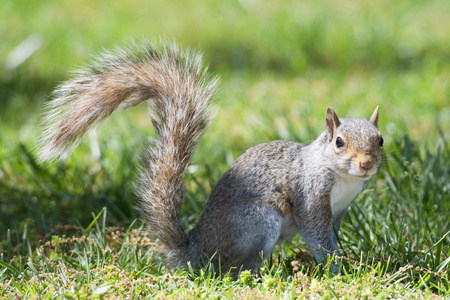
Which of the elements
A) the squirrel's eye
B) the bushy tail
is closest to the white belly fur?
the squirrel's eye

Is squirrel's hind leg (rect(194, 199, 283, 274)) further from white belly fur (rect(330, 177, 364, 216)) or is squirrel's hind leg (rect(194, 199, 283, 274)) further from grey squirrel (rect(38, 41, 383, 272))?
white belly fur (rect(330, 177, 364, 216))

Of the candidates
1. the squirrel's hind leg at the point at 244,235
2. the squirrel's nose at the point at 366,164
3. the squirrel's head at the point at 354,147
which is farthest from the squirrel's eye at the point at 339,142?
the squirrel's hind leg at the point at 244,235

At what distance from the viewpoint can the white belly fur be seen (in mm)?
2693

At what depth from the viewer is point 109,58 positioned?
2855 mm

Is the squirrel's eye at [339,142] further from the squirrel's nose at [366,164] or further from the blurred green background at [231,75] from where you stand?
the blurred green background at [231,75]

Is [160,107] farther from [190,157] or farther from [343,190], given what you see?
[343,190]

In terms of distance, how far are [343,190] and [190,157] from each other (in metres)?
0.67

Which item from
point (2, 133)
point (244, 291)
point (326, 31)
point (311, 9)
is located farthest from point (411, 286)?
point (311, 9)

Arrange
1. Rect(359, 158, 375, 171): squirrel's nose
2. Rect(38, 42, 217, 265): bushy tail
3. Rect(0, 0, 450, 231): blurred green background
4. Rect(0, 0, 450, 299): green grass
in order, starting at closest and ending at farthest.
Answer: Rect(359, 158, 375, 171): squirrel's nose
Rect(0, 0, 450, 299): green grass
Rect(38, 42, 217, 265): bushy tail
Rect(0, 0, 450, 231): blurred green background

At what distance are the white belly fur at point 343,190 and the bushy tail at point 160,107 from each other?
62 centimetres

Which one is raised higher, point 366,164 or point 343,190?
point 366,164

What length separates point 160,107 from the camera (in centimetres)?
282

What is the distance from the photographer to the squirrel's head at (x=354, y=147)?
100 inches

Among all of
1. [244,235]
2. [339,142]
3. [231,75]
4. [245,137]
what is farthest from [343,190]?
[231,75]
